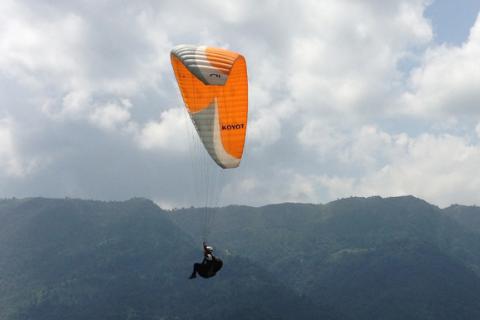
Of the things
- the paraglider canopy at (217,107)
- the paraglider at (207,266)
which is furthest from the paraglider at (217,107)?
the paraglider at (207,266)

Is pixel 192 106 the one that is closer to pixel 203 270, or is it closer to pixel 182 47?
pixel 182 47

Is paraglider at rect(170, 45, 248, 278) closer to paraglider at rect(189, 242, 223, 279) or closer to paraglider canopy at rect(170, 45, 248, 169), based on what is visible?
paraglider canopy at rect(170, 45, 248, 169)

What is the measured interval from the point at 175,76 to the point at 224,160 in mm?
7646

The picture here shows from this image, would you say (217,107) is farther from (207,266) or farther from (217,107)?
(207,266)

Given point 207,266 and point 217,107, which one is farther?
point 217,107

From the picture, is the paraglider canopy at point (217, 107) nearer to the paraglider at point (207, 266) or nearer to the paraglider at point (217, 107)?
the paraglider at point (217, 107)

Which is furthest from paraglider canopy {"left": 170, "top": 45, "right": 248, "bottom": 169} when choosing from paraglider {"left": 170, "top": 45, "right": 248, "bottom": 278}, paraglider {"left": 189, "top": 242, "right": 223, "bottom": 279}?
paraglider {"left": 189, "top": 242, "right": 223, "bottom": 279}

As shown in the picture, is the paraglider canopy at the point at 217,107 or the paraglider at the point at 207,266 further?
the paraglider canopy at the point at 217,107

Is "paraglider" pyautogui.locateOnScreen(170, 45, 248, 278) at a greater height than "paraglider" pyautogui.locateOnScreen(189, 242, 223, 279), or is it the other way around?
"paraglider" pyautogui.locateOnScreen(170, 45, 248, 278)

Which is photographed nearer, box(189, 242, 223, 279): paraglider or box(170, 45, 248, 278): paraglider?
box(189, 242, 223, 279): paraglider

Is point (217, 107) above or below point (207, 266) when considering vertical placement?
above

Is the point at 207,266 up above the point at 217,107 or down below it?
below

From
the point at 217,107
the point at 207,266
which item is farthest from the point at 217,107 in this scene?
the point at 207,266

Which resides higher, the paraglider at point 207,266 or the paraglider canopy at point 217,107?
the paraglider canopy at point 217,107
